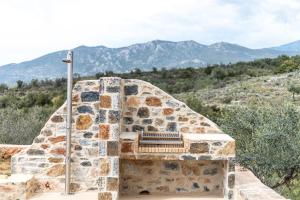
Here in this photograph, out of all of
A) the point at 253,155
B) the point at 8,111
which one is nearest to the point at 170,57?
the point at 8,111

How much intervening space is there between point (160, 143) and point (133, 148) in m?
0.46

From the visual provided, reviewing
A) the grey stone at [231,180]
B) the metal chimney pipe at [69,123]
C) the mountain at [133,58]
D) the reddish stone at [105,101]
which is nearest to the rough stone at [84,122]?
the metal chimney pipe at [69,123]

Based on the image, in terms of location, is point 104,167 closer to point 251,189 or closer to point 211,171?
point 211,171

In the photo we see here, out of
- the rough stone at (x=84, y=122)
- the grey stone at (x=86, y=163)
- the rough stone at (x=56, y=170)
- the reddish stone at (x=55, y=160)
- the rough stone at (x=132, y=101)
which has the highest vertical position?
the rough stone at (x=132, y=101)

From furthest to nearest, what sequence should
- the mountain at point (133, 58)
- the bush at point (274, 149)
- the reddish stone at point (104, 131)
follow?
the mountain at point (133, 58)
the bush at point (274, 149)
the reddish stone at point (104, 131)

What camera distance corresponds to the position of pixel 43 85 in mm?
33188

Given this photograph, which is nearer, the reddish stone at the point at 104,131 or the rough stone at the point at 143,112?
the reddish stone at the point at 104,131

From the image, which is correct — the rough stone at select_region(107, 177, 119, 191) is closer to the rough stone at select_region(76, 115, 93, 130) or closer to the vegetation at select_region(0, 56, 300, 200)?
the rough stone at select_region(76, 115, 93, 130)

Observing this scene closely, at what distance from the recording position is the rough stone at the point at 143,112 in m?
7.00

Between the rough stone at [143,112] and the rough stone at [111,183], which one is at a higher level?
the rough stone at [143,112]

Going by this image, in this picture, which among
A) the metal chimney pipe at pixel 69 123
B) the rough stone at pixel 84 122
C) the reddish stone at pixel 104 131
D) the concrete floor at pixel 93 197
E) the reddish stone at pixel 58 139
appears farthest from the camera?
the reddish stone at pixel 58 139

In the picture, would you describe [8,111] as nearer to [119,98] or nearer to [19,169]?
[19,169]

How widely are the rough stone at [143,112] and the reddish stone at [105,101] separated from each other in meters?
1.17

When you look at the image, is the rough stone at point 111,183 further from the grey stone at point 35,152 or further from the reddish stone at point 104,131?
the grey stone at point 35,152
